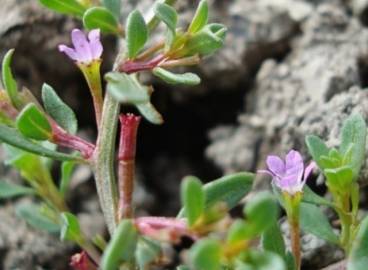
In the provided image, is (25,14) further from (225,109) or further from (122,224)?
(122,224)

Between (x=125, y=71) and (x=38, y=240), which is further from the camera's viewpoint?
(x=38, y=240)

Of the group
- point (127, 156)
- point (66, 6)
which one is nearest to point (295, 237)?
point (127, 156)

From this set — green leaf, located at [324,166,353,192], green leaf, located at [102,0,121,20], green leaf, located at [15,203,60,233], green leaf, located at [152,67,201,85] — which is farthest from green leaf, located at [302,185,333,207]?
green leaf, located at [15,203,60,233]

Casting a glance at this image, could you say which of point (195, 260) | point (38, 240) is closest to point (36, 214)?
point (38, 240)

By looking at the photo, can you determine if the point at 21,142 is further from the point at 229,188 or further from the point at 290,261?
the point at 290,261

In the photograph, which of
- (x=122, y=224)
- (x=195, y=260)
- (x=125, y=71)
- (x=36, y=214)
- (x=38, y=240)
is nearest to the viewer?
(x=195, y=260)

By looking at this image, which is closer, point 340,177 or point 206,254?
point 206,254
